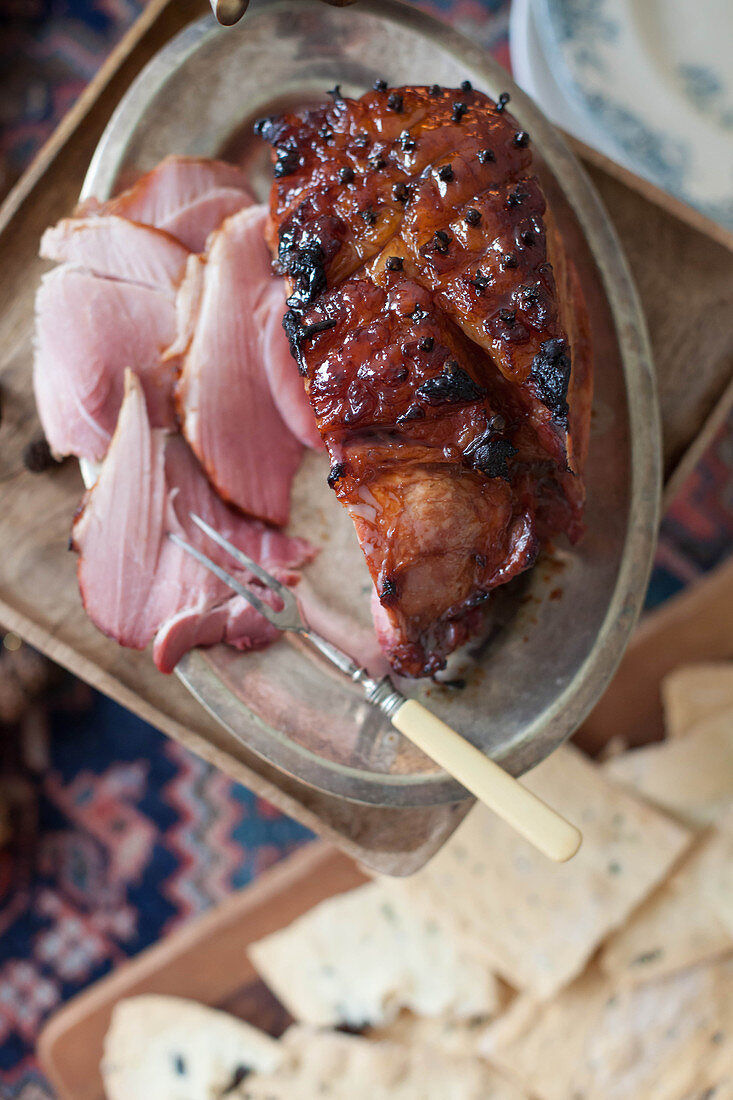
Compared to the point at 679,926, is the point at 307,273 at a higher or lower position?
higher

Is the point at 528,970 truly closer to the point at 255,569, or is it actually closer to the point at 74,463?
the point at 255,569

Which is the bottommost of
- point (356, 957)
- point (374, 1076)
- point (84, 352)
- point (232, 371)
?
point (374, 1076)

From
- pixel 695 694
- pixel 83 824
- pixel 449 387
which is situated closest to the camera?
pixel 449 387

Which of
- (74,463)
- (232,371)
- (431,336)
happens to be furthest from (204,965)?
(431,336)

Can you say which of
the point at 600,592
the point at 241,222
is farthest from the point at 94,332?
the point at 600,592

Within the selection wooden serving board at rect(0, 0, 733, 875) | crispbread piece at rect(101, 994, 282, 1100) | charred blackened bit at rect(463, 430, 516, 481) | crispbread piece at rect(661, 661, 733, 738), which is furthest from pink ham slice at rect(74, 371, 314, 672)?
crispbread piece at rect(101, 994, 282, 1100)

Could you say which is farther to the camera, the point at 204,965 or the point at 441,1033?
the point at 204,965

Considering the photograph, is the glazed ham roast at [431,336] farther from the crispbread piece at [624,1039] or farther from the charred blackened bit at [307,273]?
the crispbread piece at [624,1039]
